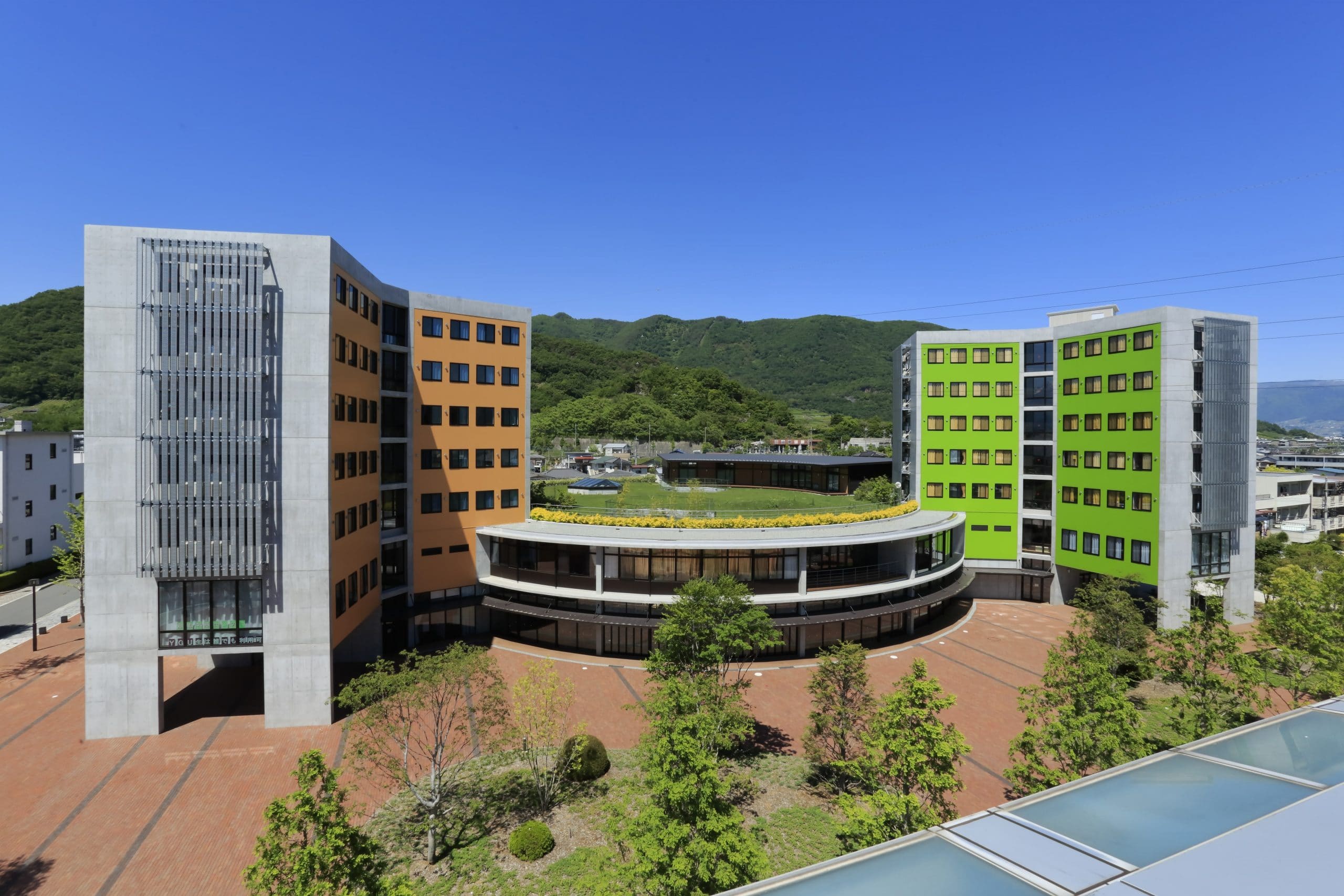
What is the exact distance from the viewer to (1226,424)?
40.9 metres

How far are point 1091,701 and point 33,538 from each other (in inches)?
2979

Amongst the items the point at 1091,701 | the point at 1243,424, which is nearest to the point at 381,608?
the point at 1091,701

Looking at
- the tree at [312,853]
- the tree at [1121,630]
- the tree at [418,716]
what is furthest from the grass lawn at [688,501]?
the tree at [312,853]

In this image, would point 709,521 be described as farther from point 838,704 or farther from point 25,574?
point 25,574

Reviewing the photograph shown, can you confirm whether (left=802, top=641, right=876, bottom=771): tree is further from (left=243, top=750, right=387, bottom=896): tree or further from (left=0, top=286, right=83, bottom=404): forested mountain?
(left=0, top=286, right=83, bottom=404): forested mountain

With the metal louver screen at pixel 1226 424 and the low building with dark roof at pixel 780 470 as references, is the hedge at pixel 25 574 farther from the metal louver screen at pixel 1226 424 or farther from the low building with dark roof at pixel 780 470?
the metal louver screen at pixel 1226 424

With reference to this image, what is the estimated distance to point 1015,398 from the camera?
162 feet

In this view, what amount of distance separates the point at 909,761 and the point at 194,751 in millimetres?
27446

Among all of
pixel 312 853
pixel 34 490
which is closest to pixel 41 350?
pixel 34 490

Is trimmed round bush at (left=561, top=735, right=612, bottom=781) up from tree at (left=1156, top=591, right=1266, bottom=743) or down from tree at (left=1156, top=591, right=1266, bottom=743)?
down

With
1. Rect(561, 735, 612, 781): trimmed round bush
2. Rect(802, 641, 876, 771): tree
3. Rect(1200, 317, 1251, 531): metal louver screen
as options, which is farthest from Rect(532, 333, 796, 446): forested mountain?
Rect(802, 641, 876, 771): tree

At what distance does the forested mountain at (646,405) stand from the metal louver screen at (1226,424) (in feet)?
331

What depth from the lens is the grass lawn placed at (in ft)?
125

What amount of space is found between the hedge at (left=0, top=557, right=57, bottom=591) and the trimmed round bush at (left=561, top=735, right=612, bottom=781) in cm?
5162
